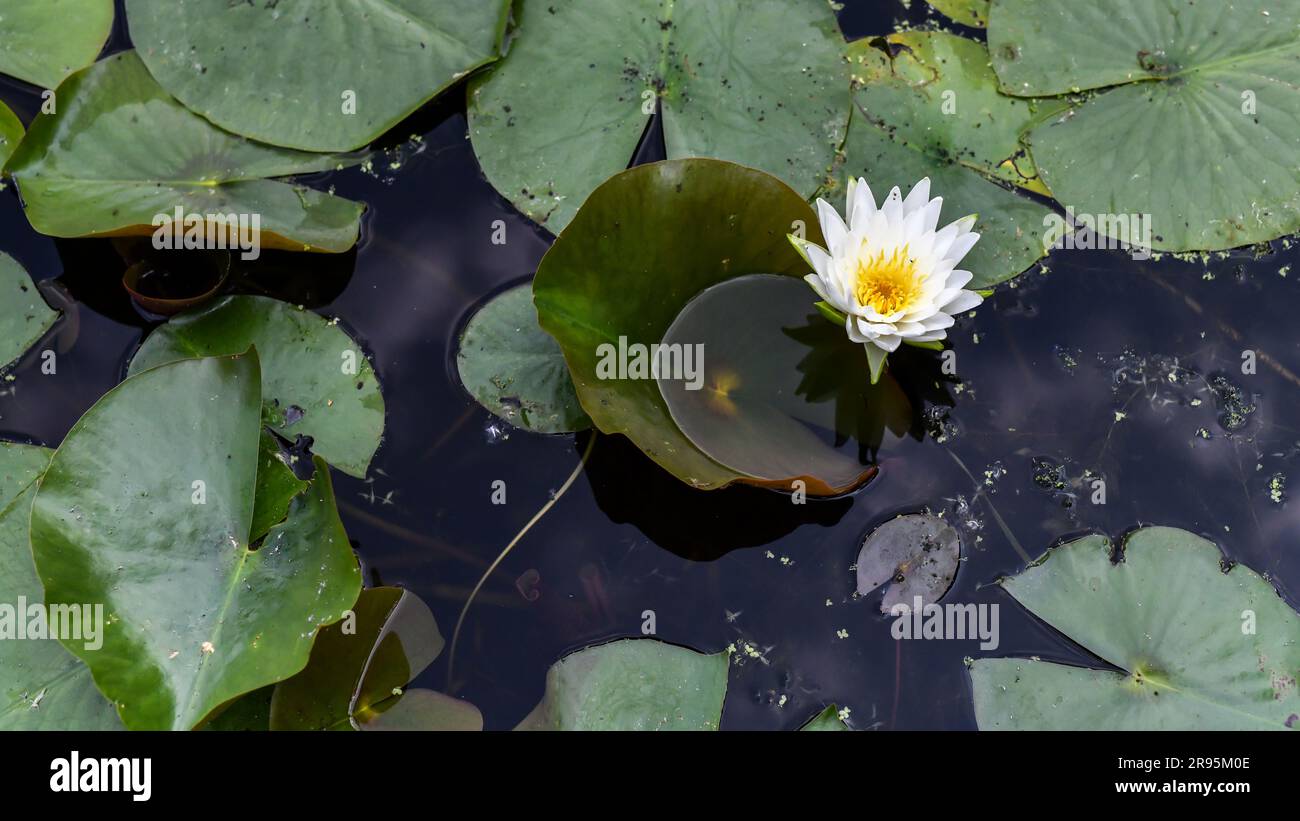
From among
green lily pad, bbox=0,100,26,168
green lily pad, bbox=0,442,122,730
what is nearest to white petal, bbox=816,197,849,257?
green lily pad, bbox=0,442,122,730

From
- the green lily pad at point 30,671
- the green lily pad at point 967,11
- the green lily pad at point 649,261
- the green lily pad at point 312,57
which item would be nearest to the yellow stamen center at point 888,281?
the green lily pad at point 649,261

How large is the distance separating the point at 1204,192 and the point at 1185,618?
1.71 metres

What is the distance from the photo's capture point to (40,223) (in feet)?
11.1

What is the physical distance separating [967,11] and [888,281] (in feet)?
4.94

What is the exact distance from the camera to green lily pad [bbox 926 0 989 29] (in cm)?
396

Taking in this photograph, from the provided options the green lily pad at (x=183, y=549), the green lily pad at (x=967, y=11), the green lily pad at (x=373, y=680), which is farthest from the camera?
the green lily pad at (x=967, y=11)

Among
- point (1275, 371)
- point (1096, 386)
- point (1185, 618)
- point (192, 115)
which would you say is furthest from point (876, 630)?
point (192, 115)

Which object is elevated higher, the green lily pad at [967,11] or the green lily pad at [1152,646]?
the green lily pad at [967,11]

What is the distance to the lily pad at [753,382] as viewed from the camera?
3.45 m

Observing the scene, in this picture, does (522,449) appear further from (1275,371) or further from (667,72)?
(1275,371)

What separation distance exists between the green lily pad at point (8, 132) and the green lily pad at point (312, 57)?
60cm

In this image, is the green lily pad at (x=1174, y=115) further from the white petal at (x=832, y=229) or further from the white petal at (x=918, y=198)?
the white petal at (x=832, y=229)

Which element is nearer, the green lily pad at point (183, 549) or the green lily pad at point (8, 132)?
the green lily pad at point (183, 549)

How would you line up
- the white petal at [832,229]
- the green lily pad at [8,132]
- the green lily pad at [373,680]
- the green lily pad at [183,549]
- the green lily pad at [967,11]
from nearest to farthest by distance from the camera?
the green lily pad at [183,549] → the green lily pad at [373,680] → the white petal at [832,229] → the green lily pad at [8,132] → the green lily pad at [967,11]
